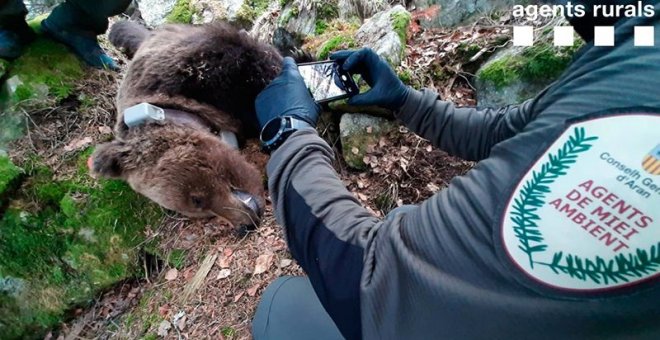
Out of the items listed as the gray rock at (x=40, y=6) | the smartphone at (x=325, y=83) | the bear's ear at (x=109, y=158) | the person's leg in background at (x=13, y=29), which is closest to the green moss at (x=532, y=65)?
the smartphone at (x=325, y=83)

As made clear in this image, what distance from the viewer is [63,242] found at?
13.1 ft

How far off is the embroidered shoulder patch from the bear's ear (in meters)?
2.93

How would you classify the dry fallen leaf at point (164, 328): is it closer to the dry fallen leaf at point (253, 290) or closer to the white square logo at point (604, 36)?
the dry fallen leaf at point (253, 290)

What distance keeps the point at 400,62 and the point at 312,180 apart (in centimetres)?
212

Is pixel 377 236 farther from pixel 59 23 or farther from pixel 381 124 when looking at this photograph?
pixel 59 23

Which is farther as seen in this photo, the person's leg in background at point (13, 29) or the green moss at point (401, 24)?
the person's leg in background at point (13, 29)

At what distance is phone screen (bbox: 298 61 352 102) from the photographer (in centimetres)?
280

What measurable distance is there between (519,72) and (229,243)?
2738 millimetres

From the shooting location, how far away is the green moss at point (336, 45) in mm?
3576

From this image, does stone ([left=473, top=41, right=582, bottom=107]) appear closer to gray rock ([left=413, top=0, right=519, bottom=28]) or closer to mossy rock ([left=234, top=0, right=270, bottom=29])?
gray rock ([left=413, top=0, right=519, bottom=28])

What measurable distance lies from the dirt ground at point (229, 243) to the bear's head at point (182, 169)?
0.34 meters

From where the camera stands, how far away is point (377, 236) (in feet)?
4.93

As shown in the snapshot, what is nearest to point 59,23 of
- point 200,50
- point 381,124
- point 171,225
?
point 200,50

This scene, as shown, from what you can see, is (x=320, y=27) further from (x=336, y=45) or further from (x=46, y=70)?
(x=46, y=70)
